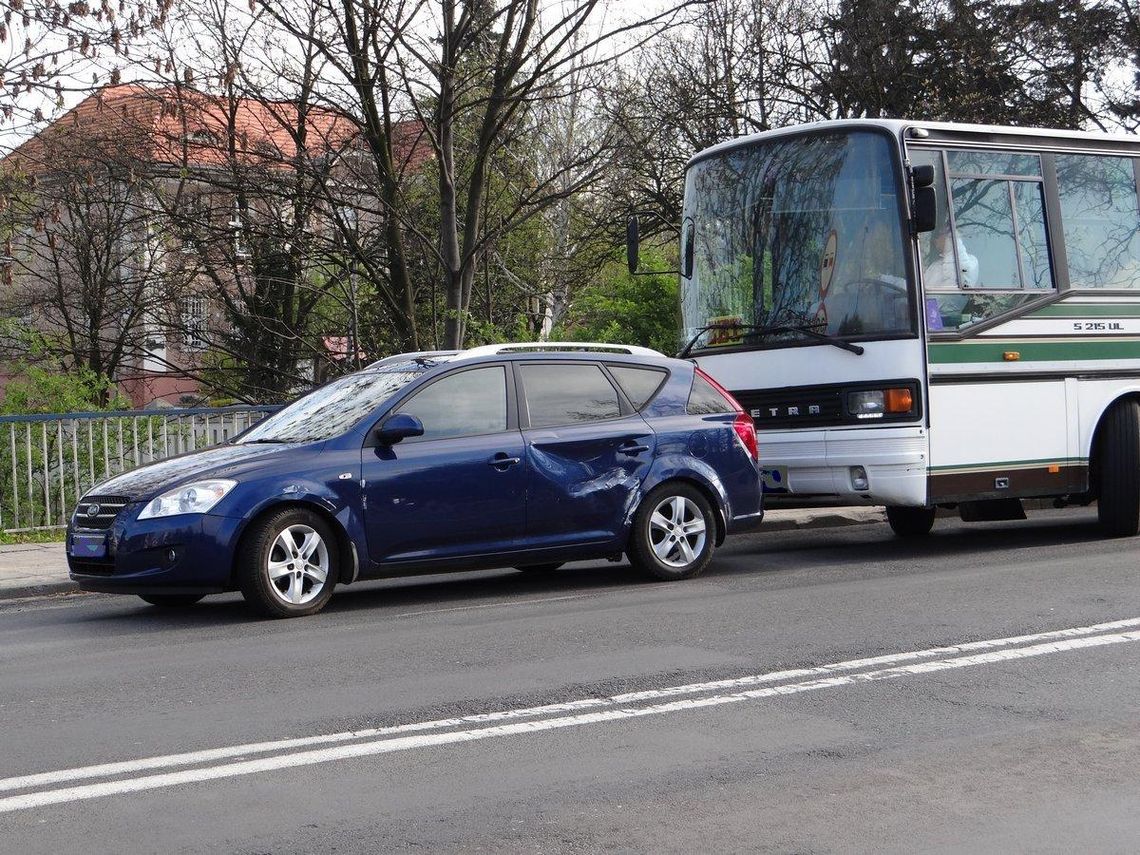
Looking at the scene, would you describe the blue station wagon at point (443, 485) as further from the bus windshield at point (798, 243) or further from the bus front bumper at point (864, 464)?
the bus windshield at point (798, 243)

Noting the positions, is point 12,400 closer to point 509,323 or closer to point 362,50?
point 362,50

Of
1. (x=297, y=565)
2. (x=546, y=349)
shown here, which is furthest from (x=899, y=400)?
(x=297, y=565)

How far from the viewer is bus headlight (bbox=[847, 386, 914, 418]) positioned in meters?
11.4

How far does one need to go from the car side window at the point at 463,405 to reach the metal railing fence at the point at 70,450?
5775 mm

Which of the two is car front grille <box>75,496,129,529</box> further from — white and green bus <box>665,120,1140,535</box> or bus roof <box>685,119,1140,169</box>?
bus roof <box>685,119,1140,169</box>

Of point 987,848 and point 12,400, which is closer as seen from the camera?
point 987,848

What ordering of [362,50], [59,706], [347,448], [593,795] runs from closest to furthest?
[593,795] < [59,706] < [347,448] < [362,50]

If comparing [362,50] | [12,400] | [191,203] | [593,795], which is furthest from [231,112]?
[593,795]

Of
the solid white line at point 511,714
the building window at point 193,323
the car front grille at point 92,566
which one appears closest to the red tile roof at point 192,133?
the building window at point 193,323

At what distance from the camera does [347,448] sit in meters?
9.42

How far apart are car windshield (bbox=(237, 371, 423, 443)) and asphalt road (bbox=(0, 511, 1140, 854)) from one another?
3.84 ft

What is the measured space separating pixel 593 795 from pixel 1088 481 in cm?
856

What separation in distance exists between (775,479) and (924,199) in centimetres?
249

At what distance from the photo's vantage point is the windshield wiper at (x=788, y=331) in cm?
1153
